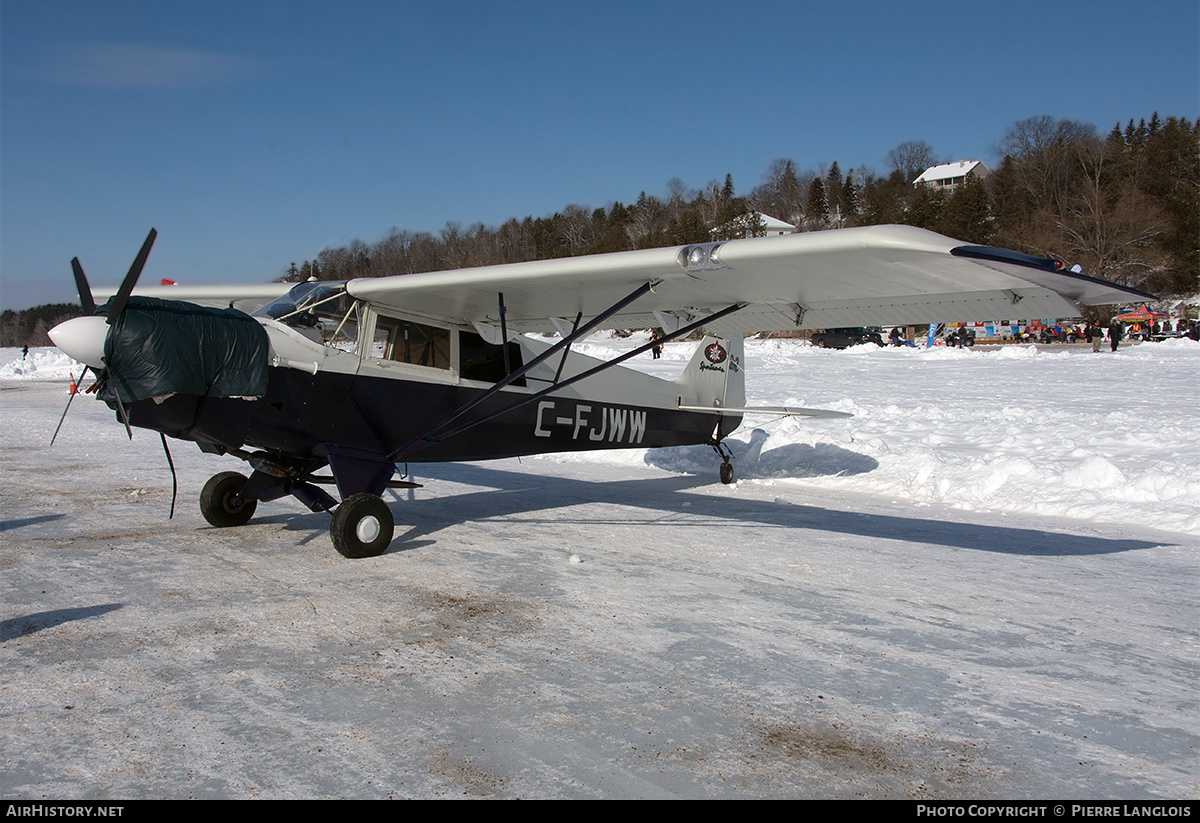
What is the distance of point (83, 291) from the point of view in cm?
512

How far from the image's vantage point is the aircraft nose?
4.80m

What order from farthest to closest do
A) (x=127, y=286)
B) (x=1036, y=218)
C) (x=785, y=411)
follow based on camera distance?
(x=1036, y=218)
(x=785, y=411)
(x=127, y=286)

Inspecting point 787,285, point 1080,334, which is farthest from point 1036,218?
point 787,285

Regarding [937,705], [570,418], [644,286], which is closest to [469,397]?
[570,418]

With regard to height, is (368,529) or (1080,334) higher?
(1080,334)

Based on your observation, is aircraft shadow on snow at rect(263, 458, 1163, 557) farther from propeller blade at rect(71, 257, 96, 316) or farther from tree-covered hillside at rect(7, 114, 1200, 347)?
tree-covered hillside at rect(7, 114, 1200, 347)

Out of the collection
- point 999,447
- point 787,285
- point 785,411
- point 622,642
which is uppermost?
point 787,285

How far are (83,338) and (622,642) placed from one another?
384cm

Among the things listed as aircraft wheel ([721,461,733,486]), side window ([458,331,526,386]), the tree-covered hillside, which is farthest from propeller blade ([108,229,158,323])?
the tree-covered hillside

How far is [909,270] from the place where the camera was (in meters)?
5.12

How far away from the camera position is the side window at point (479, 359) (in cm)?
743

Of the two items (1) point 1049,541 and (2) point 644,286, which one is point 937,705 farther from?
(1) point 1049,541

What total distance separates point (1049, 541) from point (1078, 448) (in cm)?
394

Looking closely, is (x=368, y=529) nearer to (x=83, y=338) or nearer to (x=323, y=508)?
(x=323, y=508)
